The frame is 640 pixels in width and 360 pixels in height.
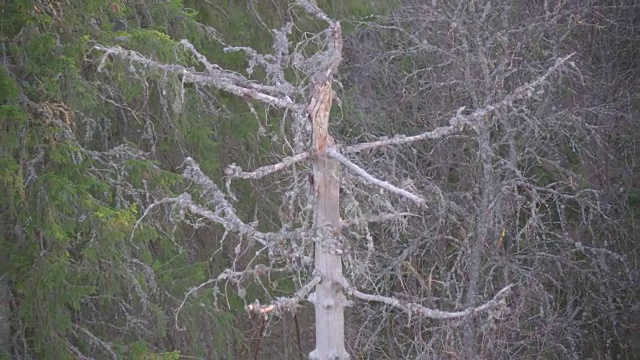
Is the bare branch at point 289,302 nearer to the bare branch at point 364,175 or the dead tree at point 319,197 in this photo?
the dead tree at point 319,197

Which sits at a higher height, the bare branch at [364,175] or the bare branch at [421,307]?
the bare branch at [364,175]

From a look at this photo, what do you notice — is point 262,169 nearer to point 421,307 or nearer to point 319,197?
point 319,197

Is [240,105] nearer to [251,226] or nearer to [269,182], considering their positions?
[269,182]

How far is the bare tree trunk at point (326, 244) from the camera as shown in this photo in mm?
3707

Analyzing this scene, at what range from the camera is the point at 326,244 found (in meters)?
3.73

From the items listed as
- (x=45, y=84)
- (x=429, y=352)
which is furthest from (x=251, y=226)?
(x=429, y=352)

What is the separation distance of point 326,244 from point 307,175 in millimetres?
327

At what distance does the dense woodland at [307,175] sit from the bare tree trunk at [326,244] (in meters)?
0.09

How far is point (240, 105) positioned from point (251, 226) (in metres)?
4.72

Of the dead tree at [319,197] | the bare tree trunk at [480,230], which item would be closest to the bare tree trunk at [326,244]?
the dead tree at [319,197]

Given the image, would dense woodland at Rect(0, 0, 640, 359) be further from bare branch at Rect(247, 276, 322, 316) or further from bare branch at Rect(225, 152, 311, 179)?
bare branch at Rect(225, 152, 311, 179)

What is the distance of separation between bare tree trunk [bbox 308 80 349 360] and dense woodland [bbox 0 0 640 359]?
86 mm

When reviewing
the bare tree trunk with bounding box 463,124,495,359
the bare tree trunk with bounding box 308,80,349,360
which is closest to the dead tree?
the bare tree trunk with bounding box 308,80,349,360

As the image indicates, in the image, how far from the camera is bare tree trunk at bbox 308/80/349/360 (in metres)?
3.71
